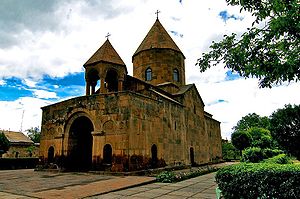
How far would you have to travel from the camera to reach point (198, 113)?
2198 cm

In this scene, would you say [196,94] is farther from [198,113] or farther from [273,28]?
[273,28]

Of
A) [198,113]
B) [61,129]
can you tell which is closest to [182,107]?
[198,113]

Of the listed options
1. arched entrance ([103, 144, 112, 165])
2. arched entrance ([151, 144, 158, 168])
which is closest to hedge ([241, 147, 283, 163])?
arched entrance ([151, 144, 158, 168])

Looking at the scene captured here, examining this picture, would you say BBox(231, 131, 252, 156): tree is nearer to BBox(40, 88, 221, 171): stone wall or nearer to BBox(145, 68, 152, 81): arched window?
BBox(40, 88, 221, 171): stone wall

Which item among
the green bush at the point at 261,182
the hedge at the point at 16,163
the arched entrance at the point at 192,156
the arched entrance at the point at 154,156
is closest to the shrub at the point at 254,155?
the arched entrance at the point at 192,156

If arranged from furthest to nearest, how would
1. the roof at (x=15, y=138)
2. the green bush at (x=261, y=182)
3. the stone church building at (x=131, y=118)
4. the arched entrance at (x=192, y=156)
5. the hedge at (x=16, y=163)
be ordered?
the roof at (x=15, y=138) < the arched entrance at (x=192, y=156) < the hedge at (x=16, y=163) < the stone church building at (x=131, y=118) < the green bush at (x=261, y=182)

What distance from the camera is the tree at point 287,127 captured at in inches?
299

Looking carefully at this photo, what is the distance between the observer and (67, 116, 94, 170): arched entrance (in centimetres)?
1516

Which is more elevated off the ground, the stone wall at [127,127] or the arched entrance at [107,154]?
the stone wall at [127,127]

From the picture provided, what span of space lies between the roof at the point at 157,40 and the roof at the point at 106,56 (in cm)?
570

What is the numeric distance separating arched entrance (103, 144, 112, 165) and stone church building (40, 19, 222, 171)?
2.1 inches

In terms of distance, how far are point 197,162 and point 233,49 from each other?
618 inches

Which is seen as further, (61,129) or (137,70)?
(137,70)

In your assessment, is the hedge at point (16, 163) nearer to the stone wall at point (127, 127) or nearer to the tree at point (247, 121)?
the stone wall at point (127, 127)
